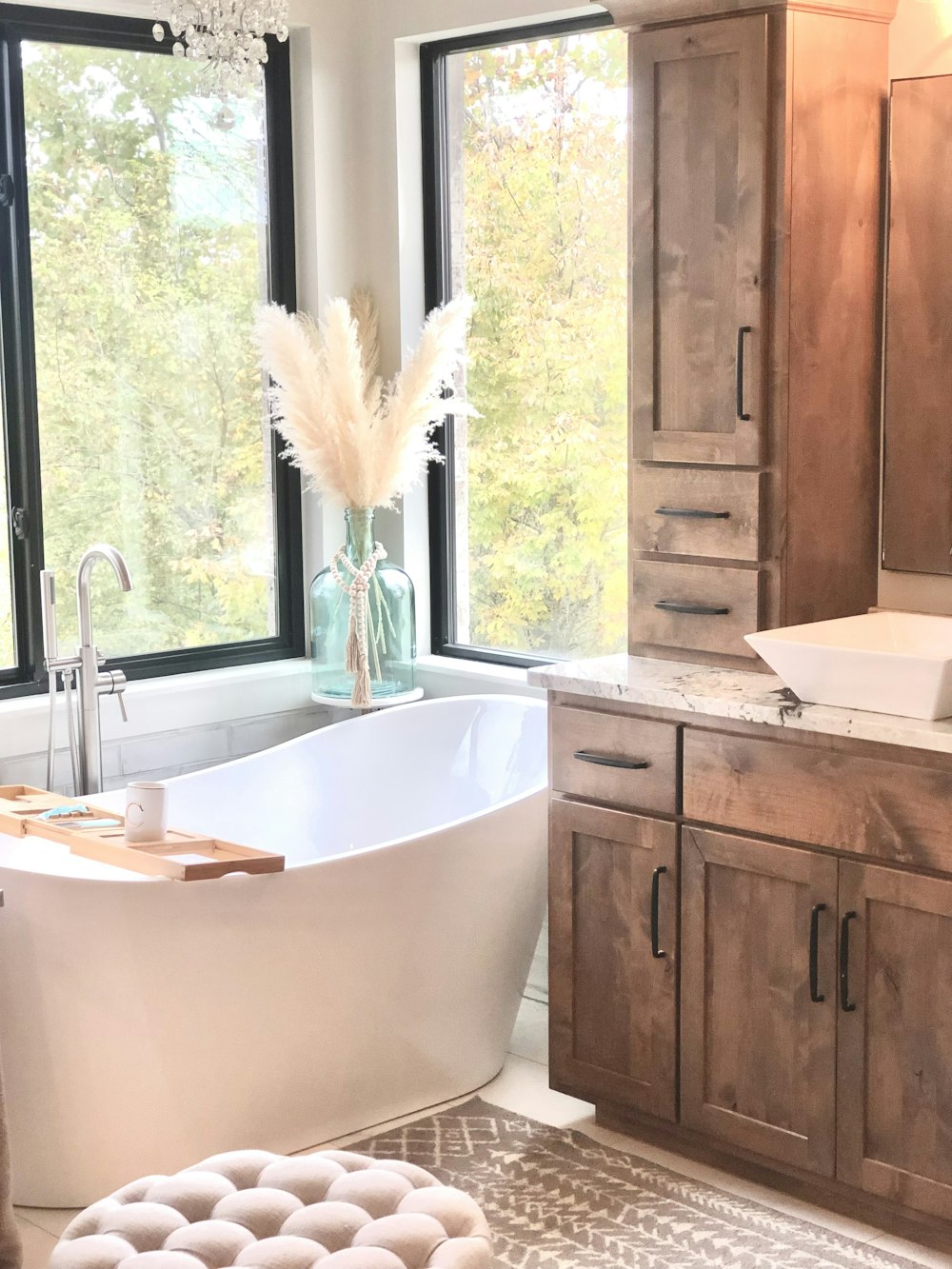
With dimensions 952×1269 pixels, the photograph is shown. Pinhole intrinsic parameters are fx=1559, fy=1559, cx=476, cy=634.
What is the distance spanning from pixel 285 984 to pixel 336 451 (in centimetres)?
152

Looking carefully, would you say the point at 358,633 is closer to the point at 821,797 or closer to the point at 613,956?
the point at 613,956

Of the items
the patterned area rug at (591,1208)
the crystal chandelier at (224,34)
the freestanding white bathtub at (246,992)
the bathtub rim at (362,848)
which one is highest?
the crystal chandelier at (224,34)

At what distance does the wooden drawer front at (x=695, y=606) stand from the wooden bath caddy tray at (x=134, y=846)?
37.2 inches

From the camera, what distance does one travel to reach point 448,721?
158 inches

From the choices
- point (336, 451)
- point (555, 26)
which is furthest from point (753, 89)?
point (336, 451)

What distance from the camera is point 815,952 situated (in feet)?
9.00

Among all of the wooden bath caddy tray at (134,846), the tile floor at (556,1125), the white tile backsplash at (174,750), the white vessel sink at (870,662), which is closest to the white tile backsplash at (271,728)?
the white tile backsplash at (174,750)

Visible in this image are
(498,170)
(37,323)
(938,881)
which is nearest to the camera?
(938,881)

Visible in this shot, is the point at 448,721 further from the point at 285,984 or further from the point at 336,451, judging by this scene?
the point at 285,984

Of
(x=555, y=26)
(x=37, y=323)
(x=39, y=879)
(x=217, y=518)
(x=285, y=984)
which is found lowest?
(x=285, y=984)

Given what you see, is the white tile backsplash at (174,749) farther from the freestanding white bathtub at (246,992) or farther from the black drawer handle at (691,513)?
the black drawer handle at (691,513)

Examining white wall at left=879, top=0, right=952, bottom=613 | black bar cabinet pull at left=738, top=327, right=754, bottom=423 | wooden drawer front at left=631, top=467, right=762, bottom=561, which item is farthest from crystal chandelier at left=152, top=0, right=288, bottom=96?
white wall at left=879, top=0, right=952, bottom=613

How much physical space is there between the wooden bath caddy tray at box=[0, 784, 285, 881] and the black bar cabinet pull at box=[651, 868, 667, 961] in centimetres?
71

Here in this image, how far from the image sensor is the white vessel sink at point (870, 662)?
2549 millimetres
